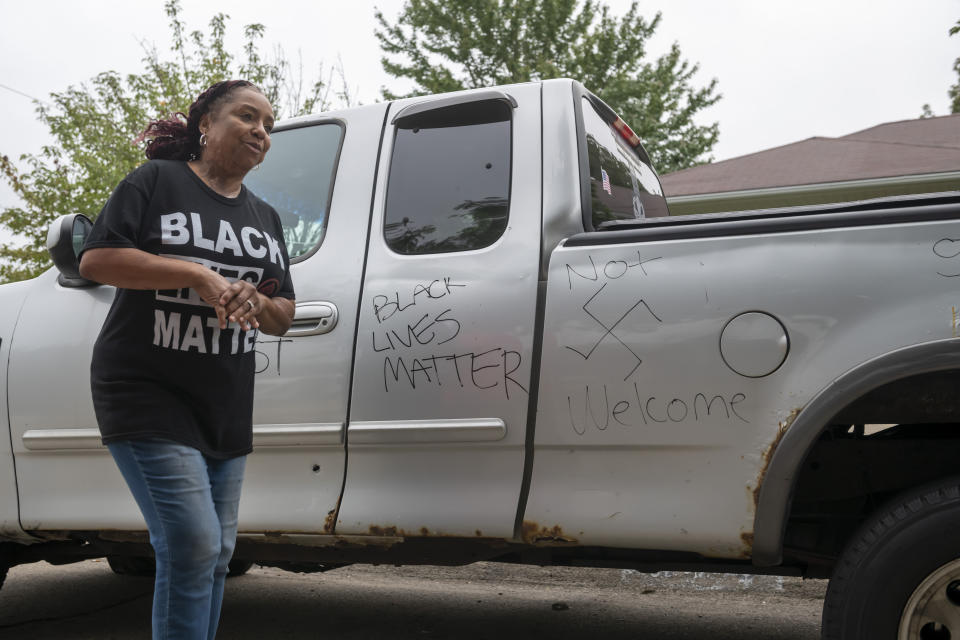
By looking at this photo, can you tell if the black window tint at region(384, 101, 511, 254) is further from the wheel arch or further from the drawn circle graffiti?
the wheel arch

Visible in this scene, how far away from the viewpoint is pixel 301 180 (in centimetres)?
330

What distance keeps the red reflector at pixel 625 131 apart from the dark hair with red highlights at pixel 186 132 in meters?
1.58

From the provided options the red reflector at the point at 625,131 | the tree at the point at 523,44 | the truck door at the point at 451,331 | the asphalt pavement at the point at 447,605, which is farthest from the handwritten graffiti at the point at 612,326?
the tree at the point at 523,44

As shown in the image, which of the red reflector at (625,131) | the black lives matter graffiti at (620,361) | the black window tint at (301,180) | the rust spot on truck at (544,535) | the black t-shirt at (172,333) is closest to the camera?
the black t-shirt at (172,333)

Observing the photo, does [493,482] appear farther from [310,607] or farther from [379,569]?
[379,569]

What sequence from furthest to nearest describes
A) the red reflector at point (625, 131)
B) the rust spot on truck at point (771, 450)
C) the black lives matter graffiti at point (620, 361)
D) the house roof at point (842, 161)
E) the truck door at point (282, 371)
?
the house roof at point (842, 161), the red reflector at point (625, 131), the truck door at point (282, 371), the black lives matter graffiti at point (620, 361), the rust spot on truck at point (771, 450)

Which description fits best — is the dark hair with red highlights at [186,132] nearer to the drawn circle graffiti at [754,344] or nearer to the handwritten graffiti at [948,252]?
the drawn circle graffiti at [754,344]

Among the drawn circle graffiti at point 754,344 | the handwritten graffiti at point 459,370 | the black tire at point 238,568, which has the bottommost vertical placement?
the black tire at point 238,568

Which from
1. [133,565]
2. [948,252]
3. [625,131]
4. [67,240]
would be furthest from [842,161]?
[67,240]

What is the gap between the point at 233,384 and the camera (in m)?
2.35

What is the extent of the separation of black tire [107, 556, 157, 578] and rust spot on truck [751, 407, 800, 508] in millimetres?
3438

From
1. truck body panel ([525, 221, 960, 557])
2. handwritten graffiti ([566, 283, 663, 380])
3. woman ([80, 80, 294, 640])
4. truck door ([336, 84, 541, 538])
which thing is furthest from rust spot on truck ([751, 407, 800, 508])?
woman ([80, 80, 294, 640])

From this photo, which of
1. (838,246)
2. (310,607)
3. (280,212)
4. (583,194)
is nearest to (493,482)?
(583,194)

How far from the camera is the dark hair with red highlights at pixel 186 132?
7.98ft
